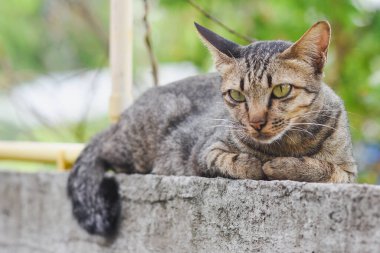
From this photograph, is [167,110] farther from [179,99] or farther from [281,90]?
[281,90]

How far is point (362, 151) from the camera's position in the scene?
5445 millimetres

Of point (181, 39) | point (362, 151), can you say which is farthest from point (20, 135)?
point (362, 151)

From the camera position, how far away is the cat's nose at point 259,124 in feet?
8.64

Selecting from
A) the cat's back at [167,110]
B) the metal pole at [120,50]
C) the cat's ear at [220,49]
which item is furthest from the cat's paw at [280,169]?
the metal pole at [120,50]

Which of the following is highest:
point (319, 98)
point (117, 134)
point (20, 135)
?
point (319, 98)

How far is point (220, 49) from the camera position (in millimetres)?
2969

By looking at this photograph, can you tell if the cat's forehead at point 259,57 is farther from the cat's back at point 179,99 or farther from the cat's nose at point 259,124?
the cat's back at point 179,99

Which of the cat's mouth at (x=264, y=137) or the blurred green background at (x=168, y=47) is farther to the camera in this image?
the blurred green background at (x=168, y=47)

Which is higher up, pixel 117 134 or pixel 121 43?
pixel 121 43

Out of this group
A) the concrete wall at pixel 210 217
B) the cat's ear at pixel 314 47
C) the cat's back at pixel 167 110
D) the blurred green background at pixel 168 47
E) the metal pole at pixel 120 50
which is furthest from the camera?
the blurred green background at pixel 168 47

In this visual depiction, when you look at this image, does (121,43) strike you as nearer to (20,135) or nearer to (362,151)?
(362,151)

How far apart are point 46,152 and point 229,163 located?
1.85 metres

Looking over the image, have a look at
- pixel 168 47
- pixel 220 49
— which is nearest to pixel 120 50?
pixel 220 49

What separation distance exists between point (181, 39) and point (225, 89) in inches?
142
